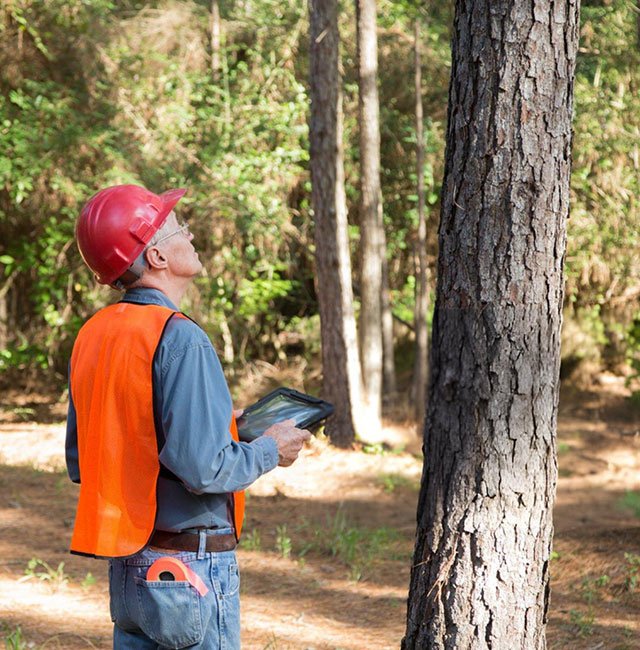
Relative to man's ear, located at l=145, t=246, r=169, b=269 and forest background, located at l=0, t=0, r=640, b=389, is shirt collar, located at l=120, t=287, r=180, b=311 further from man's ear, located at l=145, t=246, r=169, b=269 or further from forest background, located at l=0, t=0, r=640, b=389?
forest background, located at l=0, t=0, r=640, b=389

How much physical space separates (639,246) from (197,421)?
37.3ft

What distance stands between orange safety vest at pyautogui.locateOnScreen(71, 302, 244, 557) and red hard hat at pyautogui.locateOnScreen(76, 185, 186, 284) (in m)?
0.17

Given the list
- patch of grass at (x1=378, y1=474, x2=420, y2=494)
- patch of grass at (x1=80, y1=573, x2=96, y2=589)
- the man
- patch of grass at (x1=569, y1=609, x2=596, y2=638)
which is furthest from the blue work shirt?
patch of grass at (x1=378, y1=474, x2=420, y2=494)

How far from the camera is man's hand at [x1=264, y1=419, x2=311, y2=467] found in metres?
2.69

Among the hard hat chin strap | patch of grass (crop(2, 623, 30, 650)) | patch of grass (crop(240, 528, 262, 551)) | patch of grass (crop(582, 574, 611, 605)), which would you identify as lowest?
patch of grass (crop(240, 528, 262, 551))

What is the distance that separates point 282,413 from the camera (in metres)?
2.88

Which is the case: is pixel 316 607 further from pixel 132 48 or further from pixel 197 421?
pixel 132 48

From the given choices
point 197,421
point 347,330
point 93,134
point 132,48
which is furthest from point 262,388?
point 197,421

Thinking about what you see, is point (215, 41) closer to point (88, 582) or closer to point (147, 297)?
point (88, 582)

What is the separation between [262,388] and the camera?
14.9 m

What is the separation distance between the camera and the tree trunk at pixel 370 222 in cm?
1204

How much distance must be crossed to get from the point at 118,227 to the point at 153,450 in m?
0.65

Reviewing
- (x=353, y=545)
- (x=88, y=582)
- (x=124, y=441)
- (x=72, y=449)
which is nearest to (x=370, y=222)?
(x=353, y=545)

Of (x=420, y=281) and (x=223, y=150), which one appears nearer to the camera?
(x=420, y=281)
